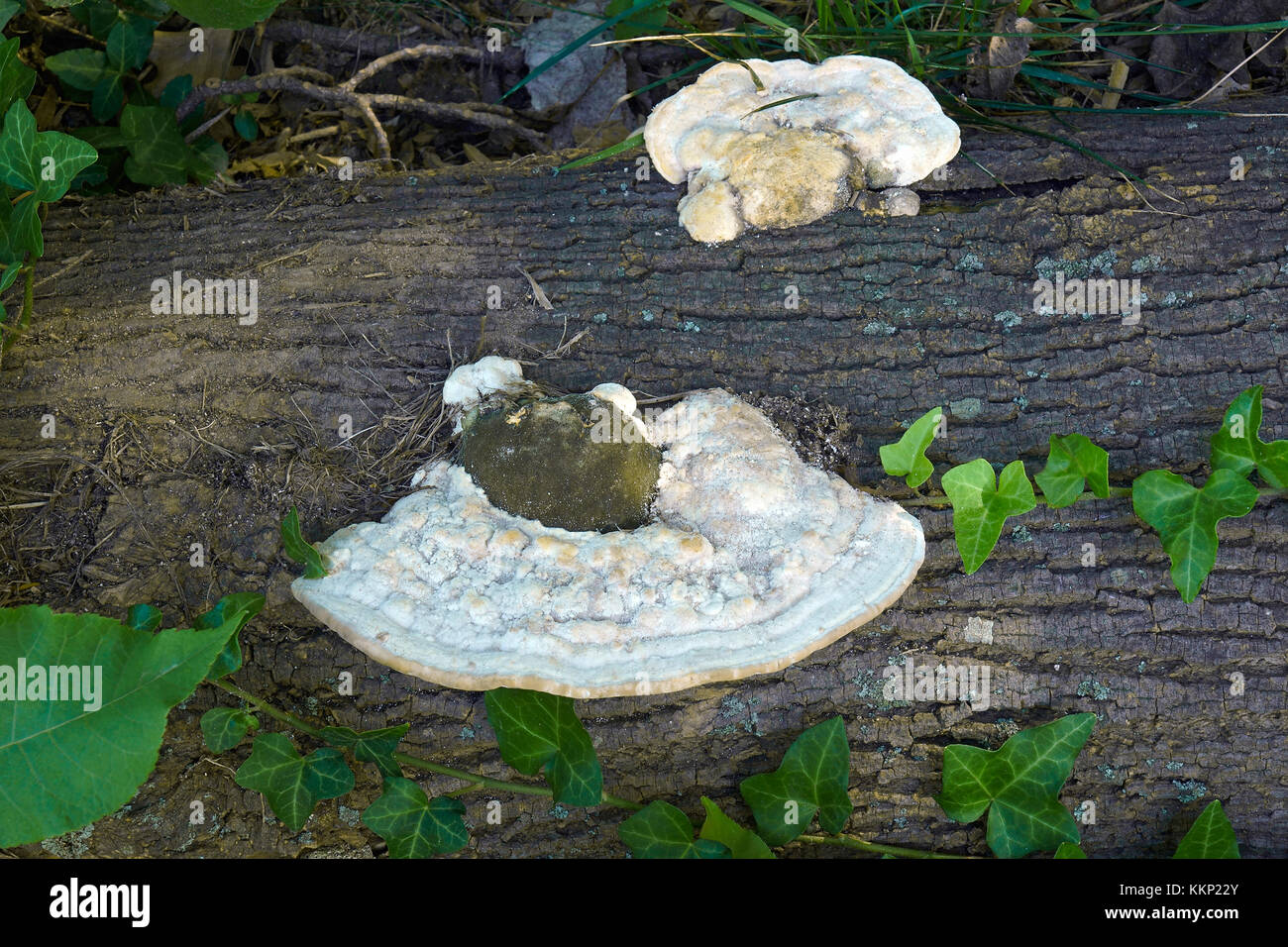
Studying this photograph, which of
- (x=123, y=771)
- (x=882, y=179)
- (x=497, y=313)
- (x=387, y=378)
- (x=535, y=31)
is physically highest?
(x=535, y=31)

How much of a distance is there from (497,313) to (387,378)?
0.43 meters

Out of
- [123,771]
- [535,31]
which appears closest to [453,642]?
[123,771]

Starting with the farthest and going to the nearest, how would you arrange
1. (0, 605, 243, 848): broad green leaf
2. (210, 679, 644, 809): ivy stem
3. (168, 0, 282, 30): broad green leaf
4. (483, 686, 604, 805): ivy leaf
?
1. (168, 0, 282, 30): broad green leaf
2. (210, 679, 644, 809): ivy stem
3. (483, 686, 604, 805): ivy leaf
4. (0, 605, 243, 848): broad green leaf

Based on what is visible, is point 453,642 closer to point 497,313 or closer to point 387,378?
point 387,378

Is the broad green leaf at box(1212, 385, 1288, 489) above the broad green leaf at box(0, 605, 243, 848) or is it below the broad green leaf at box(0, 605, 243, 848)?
above

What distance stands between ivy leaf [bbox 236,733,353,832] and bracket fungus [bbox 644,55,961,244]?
2.04 metres

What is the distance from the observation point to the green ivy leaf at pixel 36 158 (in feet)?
8.55

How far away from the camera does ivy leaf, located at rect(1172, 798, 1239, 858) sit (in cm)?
264

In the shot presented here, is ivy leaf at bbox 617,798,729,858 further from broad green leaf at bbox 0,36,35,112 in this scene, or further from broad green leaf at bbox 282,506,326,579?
broad green leaf at bbox 0,36,35,112

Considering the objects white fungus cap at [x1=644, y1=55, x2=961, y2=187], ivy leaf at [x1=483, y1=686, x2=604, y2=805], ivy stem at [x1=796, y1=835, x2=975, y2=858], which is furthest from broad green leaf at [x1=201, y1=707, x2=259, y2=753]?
white fungus cap at [x1=644, y1=55, x2=961, y2=187]

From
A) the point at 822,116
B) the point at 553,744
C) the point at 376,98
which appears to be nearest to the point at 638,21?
the point at 376,98

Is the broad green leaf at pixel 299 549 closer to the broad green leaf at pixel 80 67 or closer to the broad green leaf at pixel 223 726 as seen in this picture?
the broad green leaf at pixel 223 726

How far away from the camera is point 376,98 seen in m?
3.91

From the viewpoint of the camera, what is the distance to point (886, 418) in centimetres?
286
